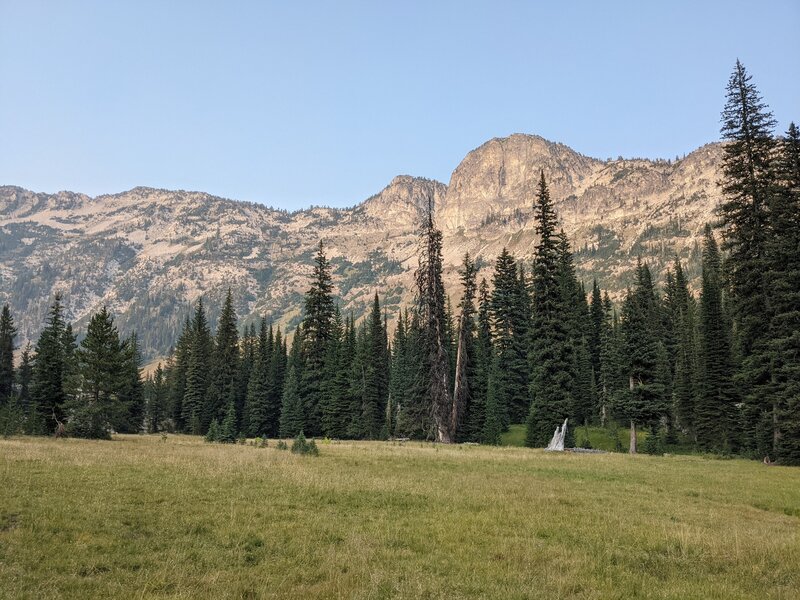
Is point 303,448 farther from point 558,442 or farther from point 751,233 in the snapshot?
point 751,233

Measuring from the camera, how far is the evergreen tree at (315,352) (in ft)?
233

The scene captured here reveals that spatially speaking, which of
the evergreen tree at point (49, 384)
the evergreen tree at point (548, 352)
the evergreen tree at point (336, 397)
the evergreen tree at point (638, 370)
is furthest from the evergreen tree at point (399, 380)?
the evergreen tree at point (49, 384)

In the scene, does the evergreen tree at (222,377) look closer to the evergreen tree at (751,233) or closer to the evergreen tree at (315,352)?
the evergreen tree at (315,352)

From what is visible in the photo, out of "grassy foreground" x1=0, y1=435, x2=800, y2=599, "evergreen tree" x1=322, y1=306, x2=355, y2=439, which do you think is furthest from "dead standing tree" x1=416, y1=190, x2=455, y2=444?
"grassy foreground" x1=0, y1=435, x2=800, y2=599

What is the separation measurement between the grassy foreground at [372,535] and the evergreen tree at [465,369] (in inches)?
1177

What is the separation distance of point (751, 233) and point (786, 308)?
16.5 feet

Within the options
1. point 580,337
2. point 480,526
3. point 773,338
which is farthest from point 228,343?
point 480,526

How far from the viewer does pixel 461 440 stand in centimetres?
6169

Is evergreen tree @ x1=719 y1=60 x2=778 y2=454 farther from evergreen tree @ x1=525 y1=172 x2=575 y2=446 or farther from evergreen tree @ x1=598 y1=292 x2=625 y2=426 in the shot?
evergreen tree @ x1=598 y1=292 x2=625 y2=426

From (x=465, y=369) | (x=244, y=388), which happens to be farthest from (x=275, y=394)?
(x=465, y=369)

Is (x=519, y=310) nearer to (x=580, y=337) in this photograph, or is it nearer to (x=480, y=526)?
(x=580, y=337)

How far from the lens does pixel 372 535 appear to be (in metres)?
12.7

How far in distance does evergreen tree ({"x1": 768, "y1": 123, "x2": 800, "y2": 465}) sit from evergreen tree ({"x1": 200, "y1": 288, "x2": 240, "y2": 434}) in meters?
64.8

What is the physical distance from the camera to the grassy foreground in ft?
31.1
